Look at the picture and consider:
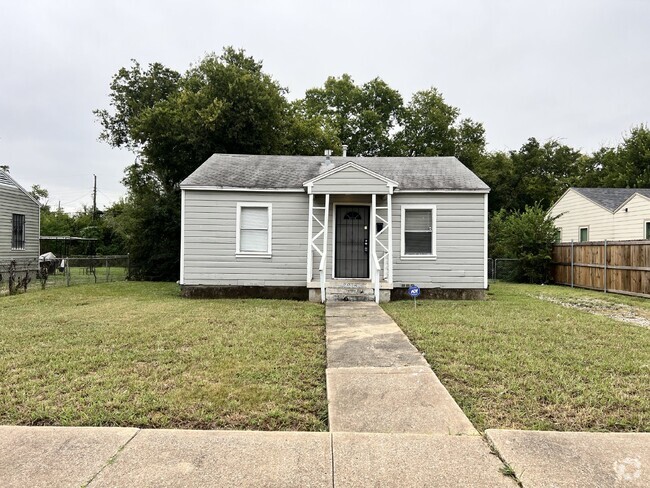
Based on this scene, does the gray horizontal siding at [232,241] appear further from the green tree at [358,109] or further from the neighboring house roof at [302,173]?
the green tree at [358,109]

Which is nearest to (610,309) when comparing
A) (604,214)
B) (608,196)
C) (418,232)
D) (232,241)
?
(418,232)

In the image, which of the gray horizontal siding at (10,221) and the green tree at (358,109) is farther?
the green tree at (358,109)

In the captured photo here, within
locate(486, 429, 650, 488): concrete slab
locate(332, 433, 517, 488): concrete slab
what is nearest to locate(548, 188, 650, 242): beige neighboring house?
locate(486, 429, 650, 488): concrete slab

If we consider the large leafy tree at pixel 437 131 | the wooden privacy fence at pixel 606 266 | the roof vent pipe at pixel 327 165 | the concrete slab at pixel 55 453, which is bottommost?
the concrete slab at pixel 55 453

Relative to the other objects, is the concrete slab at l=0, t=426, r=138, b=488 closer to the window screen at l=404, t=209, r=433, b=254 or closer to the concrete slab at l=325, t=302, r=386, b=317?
the concrete slab at l=325, t=302, r=386, b=317

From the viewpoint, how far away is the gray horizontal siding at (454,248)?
35.0 ft

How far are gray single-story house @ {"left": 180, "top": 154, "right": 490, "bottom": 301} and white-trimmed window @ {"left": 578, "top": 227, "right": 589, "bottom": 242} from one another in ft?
41.4

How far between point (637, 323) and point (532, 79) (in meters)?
16.7

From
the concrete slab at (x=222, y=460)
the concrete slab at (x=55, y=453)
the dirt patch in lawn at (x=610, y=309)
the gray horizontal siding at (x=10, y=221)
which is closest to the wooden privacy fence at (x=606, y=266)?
the dirt patch in lawn at (x=610, y=309)

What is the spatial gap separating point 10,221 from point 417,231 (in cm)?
1592

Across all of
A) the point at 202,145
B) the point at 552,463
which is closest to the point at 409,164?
the point at 202,145

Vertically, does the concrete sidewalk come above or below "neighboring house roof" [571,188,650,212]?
below

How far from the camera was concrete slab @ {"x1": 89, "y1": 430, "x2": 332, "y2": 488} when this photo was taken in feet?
Answer: 7.49

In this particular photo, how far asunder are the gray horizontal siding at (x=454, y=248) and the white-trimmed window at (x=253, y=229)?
3709 millimetres
